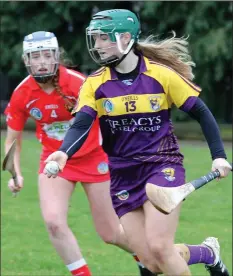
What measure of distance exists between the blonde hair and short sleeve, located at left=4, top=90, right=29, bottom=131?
1.40 metres

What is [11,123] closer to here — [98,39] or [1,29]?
[98,39]

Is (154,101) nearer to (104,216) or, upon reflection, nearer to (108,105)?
(108,105)

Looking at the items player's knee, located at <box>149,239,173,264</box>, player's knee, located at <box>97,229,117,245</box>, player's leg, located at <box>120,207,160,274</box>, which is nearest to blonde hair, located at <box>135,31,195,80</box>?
player's leg, located at <box>120,207,160,274</box>

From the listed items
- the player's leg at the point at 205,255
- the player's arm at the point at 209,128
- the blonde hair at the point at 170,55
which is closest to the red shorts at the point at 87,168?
the player's leg at the point at 205,255

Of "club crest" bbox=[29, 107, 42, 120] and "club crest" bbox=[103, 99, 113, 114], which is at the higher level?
"club crest" bbox=[103, 99, 113, 114]

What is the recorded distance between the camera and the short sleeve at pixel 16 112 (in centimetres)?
701

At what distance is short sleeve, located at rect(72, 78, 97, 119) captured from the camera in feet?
18.6

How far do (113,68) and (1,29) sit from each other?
68.2 feet

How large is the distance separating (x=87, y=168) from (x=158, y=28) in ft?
59.9

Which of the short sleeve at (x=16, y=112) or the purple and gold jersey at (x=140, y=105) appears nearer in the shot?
the purple and gold jersey at (x=140, y=105)

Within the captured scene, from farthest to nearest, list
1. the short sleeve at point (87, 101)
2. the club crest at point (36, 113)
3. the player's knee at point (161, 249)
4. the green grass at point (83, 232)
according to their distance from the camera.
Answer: the green grass at point (83, 232) → the club crest at point (36, 113) → the short sleeve at point (87, 101) → the player's knee at point (161, 249)

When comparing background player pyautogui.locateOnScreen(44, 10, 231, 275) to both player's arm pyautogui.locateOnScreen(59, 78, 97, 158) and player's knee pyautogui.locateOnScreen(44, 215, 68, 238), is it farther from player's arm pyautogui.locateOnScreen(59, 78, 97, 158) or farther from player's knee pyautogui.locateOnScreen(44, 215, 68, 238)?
player's knee pyautogui.locateOnScreen(44, 215, 68, 238)

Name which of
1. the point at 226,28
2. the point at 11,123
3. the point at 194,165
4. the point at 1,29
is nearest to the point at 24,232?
the point at 11,123

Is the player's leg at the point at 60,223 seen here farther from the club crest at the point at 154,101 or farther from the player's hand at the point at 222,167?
the player's hand at the point at 222,167
